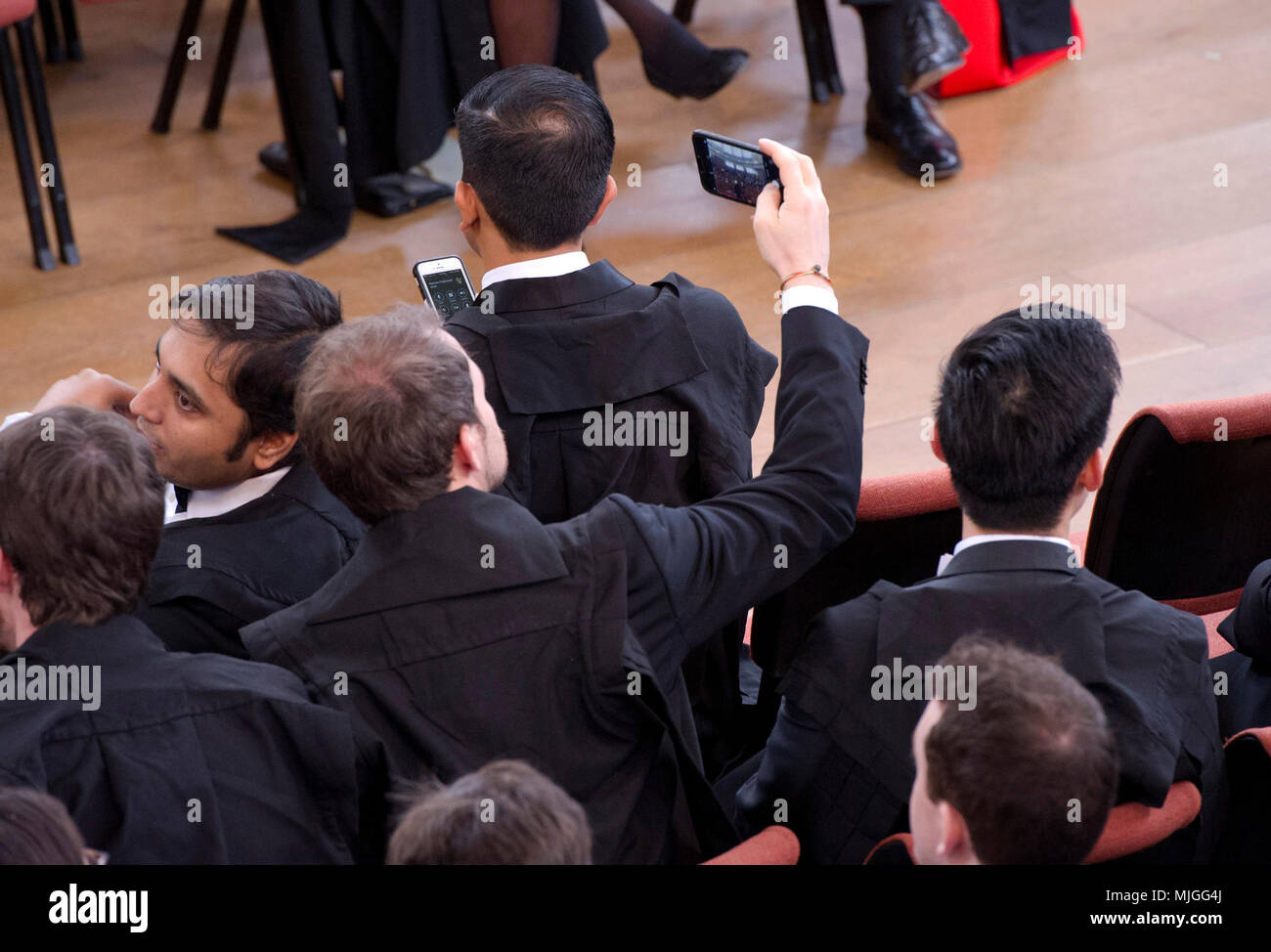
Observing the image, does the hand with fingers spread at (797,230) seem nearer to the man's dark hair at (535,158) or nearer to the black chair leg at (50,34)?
the man's dark hair at (535,158)

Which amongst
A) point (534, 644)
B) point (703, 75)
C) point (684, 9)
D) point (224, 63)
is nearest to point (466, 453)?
point (534, 644)

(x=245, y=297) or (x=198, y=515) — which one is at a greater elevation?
(x=245, y=297)

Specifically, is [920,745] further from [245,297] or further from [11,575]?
[245,297]

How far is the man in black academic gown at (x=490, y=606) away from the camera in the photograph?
121 cm

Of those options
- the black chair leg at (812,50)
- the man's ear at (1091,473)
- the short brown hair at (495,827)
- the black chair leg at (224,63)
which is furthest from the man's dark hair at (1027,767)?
the black chair leg at (224,63)

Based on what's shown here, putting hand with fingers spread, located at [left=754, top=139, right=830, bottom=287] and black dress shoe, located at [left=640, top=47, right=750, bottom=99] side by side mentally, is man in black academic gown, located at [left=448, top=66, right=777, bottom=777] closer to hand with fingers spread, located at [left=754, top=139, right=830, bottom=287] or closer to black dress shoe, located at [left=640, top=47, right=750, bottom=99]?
hand with fingers spread, located at [left=754, top=139, right=830, bottom=287]

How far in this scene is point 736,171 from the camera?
1737 mm

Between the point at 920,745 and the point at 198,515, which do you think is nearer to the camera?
the point at 920,745

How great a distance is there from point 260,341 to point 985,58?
3027mm

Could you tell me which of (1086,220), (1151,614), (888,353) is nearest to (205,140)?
(888,353)

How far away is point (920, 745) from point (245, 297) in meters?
0.94

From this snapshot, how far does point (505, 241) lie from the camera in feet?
5.60

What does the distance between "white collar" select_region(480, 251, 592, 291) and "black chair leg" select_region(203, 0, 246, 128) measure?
2571 millimetres
